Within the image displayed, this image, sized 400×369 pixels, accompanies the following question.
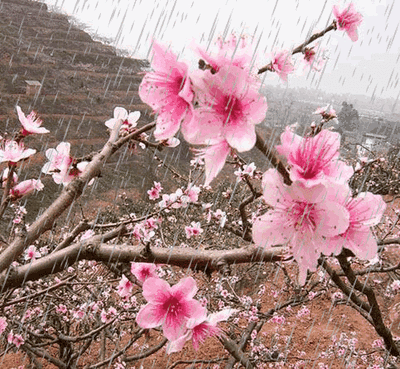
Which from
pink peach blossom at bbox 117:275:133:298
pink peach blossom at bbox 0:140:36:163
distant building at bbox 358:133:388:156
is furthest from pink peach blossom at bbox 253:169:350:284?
distant building at bbox 358:133:388:156

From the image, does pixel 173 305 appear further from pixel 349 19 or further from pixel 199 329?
pixel 349 19

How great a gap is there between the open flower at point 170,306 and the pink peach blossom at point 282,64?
760mm

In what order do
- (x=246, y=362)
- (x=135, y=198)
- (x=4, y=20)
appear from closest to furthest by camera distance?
(x=246, y=362) → (x=135, y=198) → (x=4, y=20)

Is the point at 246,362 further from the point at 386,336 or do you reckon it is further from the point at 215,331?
the point at 215,331

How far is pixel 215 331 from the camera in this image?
89 centimetres

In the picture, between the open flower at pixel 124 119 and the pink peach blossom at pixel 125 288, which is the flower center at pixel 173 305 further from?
the pink peach blossom at pixel 125 288

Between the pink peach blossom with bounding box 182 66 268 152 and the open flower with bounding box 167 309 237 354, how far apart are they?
0.48 meters

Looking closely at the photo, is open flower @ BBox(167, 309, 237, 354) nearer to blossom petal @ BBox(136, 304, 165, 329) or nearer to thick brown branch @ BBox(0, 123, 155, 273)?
blossom petal @ BBox(136, 304, 165, 329)

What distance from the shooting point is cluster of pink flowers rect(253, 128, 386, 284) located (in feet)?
1.81

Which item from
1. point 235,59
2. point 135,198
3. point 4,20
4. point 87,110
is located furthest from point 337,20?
point 4,20

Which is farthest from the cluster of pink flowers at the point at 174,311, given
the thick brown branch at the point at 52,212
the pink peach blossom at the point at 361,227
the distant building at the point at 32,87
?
the distant building at the point at 32,87

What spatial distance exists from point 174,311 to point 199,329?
0.07m

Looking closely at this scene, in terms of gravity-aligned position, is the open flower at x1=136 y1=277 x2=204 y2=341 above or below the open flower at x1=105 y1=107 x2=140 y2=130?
below

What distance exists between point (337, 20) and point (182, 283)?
993 mm
